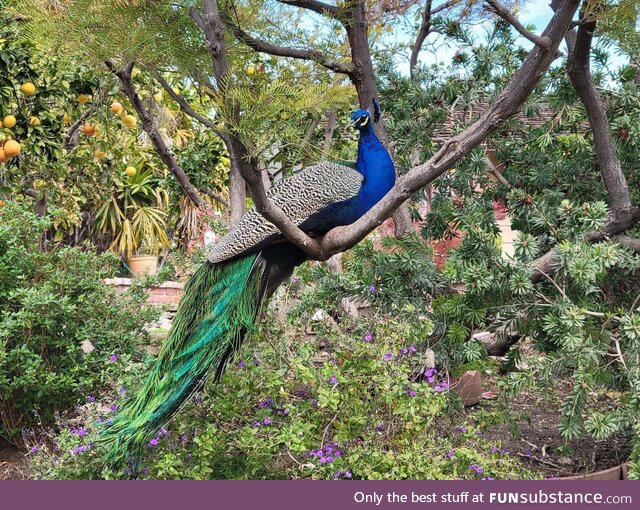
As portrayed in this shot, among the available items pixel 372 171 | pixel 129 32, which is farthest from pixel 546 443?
pixel 129 32

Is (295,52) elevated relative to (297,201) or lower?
elevated

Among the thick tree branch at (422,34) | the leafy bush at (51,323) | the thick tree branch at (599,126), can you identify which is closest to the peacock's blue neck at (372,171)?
the thick tree branch at (599,126)

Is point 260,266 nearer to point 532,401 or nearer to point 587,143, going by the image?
point 587,143

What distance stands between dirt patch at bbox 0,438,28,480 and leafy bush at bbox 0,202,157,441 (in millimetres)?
107

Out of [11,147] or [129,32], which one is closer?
[129,32]

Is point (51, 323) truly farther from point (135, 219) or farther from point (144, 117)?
point (135, 219)

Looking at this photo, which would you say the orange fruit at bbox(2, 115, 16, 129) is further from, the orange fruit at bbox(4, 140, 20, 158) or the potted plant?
the potted plant

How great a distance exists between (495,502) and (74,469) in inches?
58.3

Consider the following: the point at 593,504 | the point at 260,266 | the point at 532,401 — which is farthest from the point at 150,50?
the point at 532,401

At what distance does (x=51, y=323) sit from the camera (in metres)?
3.45

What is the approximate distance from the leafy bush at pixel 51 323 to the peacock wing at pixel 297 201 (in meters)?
0.96

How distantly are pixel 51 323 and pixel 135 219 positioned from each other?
20.0ft

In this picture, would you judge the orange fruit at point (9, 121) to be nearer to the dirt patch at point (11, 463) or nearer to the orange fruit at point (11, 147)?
the orange fruit at point (11, 147)

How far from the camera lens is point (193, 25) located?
3.25m
